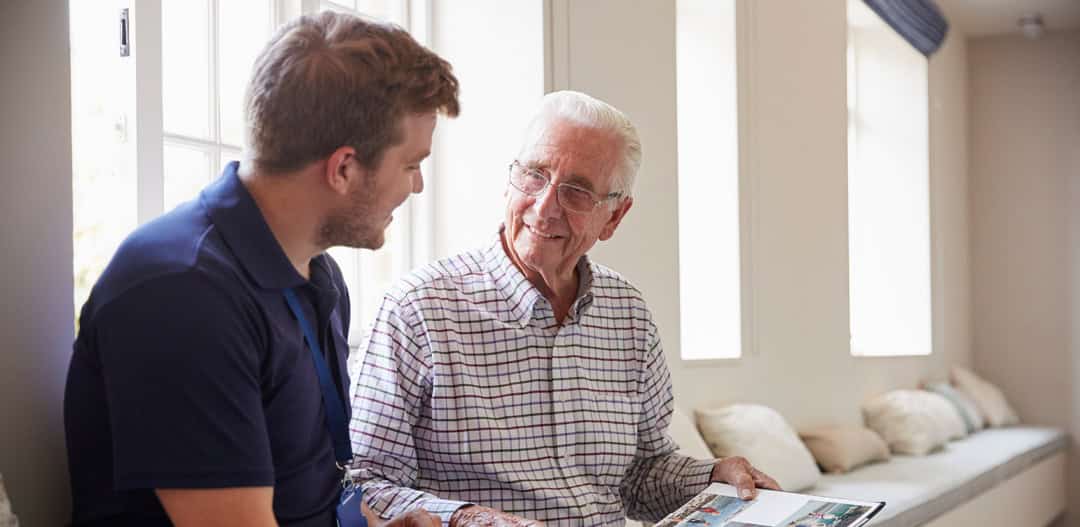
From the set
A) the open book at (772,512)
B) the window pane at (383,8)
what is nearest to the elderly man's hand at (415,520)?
the open book at (772,512)

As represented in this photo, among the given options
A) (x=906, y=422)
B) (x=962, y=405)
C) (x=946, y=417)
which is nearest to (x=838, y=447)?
(x=906, y=422)

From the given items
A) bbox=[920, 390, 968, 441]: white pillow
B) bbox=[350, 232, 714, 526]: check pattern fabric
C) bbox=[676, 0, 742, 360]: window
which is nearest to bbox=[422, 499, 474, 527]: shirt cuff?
bbox=[350, 232, 714, 526]: check pattern fabric

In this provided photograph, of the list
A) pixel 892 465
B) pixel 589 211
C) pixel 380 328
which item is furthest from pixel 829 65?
pixel 380 328

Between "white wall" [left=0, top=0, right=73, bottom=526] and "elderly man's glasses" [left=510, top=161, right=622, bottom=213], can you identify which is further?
"elderly man's glasses" [left=510, top=161, right=622, bottom=213]

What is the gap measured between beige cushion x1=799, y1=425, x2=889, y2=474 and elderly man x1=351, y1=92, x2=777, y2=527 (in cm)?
262

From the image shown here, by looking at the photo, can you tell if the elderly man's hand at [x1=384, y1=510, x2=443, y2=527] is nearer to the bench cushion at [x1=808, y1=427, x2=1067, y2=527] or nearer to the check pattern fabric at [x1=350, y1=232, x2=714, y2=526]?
the check pattern fabric at [x1=350, y1=232, x2=714, y2=526]

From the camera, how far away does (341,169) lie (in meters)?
1.42

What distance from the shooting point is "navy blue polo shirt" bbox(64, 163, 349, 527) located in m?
1.26

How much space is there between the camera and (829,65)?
5.40m

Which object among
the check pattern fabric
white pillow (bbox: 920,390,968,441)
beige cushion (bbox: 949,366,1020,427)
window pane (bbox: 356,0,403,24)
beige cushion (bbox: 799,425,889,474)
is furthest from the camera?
beige cushion (bbox: 949,366,1020,427)

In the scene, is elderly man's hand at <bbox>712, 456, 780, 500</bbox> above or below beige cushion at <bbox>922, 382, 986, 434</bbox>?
above

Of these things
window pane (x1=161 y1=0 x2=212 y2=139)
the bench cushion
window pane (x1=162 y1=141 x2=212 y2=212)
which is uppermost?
window pane (x1=161 y1=0 x2=212 y2=139)

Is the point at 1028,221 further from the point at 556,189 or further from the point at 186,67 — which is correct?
the point at 186,67

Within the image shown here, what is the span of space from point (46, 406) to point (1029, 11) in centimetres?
666
